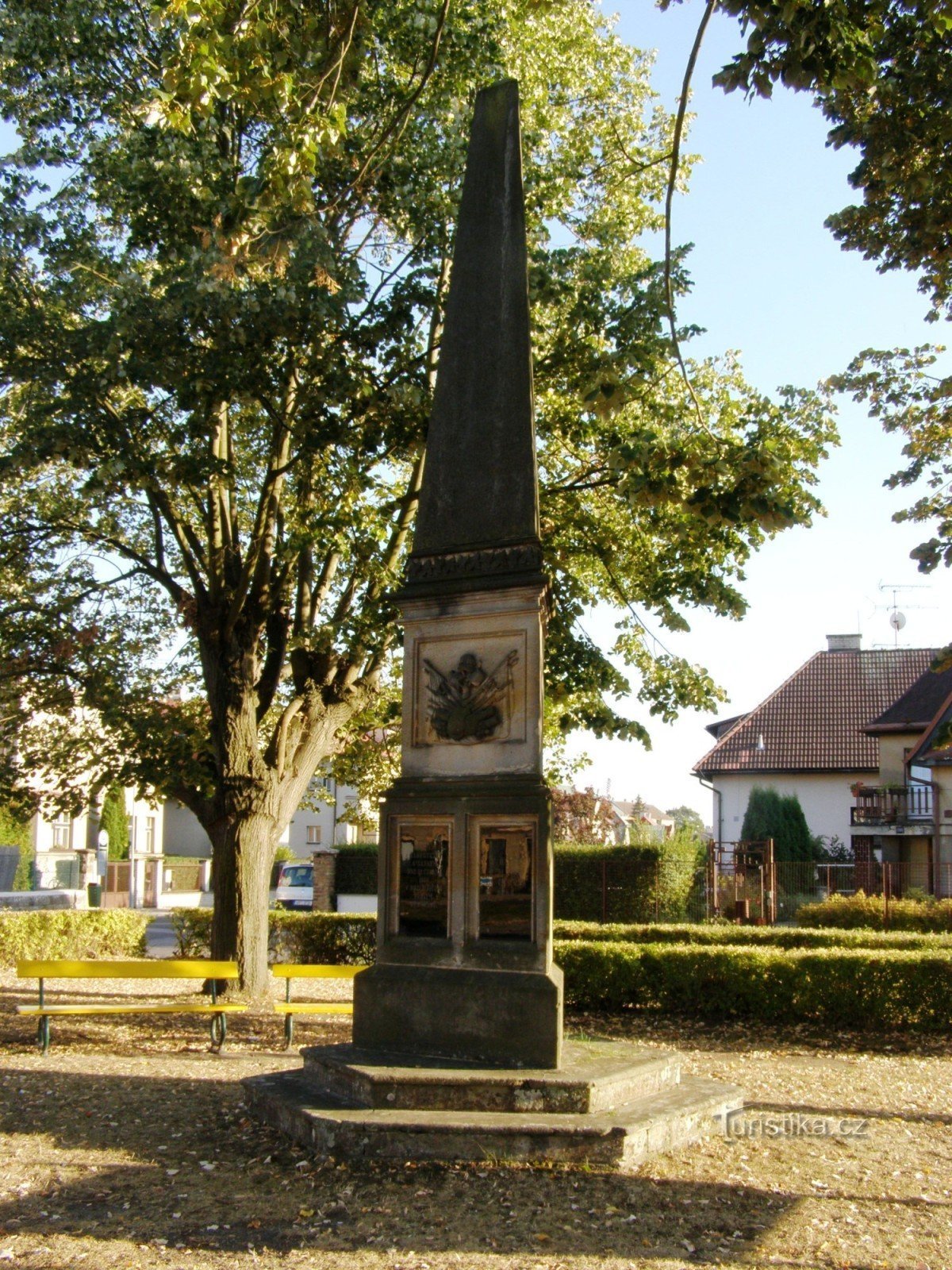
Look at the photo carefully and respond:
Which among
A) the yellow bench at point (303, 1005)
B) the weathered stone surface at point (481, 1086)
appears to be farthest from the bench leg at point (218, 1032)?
the weathered stone surface at point (481, 1086)

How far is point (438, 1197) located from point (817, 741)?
36892mm

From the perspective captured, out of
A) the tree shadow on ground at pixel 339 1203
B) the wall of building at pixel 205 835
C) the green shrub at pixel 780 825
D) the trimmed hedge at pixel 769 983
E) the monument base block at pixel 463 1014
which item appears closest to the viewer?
the tree shadow on ground at pixel 339 1203

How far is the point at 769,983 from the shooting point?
46.4 feet

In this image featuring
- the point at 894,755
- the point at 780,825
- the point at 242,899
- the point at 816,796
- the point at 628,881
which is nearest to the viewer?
the point at 242,899

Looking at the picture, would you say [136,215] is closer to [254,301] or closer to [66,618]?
[254,301]

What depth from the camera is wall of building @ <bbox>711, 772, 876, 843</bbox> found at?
130 feet

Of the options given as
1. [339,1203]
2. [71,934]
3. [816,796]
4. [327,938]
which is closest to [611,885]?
[327,938]

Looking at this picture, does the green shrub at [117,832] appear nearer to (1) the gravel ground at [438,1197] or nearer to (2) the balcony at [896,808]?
(2) the balcony at [896,808]

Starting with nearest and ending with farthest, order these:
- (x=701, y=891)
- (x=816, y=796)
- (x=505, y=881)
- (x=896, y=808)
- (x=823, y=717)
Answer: (x=505, y=881) < (x=701, y=891) < (x=896, y=808) < (x=816, y=796) < (x=823, y=717)

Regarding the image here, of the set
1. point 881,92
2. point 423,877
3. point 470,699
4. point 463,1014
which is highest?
point 881,92

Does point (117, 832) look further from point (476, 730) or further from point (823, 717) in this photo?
point (476, 730)

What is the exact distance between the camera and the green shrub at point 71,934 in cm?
2042

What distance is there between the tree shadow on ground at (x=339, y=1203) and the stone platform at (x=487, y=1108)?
124mm

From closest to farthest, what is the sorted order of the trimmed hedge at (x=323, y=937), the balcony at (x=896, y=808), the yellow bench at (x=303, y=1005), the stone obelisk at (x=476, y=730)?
1. the stone obelisk at (x=476, y=730)
2. the yellow bench at (x=303, y=1005)
3. the trimmed hedge at (x=323, y=937)
4. the balcony at (x=896, y=808)
